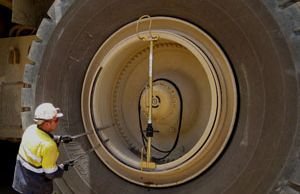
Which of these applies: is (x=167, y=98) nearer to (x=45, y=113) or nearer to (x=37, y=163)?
(x=45, y=113)

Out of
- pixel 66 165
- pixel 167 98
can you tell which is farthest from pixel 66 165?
pixel 167 98

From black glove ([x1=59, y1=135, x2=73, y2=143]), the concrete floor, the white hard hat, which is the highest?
the white hard hat

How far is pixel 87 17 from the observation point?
2699mm

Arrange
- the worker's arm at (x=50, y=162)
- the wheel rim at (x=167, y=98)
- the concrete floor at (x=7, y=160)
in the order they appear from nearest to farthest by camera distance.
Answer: the wheel rim at (x=167, y=98), the worker's arm at (x=50, y=162), the concrete floor at (x=7, y=160)

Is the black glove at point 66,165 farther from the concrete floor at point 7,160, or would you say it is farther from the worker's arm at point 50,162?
the concrete floor at point 7,160

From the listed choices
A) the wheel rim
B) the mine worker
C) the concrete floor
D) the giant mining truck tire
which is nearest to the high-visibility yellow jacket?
the mine worker

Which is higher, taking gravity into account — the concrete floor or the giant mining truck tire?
the giant mining truck tire

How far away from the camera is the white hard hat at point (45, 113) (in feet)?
8.64

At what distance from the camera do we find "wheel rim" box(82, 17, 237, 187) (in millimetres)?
2258

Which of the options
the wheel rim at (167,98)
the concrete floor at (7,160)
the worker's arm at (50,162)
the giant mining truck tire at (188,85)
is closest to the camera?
the giant mining truck tire at (188,85)

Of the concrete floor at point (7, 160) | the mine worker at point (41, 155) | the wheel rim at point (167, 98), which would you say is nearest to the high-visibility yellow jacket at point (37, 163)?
the mine worker at point (41, 155)

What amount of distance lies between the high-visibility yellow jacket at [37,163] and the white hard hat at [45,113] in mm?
98

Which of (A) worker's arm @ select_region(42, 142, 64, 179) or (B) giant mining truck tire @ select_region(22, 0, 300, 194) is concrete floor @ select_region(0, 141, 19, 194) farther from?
(A) worker's arm @ select_region(42, 142, 64, 179)

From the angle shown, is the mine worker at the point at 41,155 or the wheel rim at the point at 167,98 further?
the mine worker at the point at 41,155
